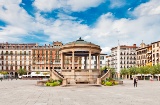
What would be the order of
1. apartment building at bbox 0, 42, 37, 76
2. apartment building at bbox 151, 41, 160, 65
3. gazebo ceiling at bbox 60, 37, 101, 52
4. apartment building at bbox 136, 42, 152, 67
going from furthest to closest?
apartment building at bbox 0, 42, 37, 76, apartment building at bbox 136, 42, 152, 67, apartment building at bbox 151, 41, 160, 65, gazebo ceiling at bbox 60, 37, 101, 52

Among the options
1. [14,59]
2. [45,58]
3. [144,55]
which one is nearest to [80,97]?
[45,58]

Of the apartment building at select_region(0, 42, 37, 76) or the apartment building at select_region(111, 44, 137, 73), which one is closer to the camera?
the apartment building at select_region(0, 42, 37, 76)

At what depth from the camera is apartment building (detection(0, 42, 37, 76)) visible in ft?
435

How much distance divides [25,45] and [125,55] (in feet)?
188

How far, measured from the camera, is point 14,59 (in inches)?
5236

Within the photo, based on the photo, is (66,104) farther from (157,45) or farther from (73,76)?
(157,45)

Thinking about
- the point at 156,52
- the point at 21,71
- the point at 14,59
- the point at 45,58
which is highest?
the point at 156,52

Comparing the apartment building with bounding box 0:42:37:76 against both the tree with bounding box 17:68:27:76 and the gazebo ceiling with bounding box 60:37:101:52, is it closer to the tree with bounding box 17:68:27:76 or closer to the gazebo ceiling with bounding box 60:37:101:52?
the tree with bounding box 17:68:27:76

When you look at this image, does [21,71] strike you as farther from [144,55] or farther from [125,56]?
[144,55]

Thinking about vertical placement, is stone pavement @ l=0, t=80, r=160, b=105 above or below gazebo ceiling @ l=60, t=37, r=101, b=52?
below

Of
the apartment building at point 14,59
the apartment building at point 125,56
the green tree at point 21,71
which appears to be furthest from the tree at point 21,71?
the apartment building at point 125,56

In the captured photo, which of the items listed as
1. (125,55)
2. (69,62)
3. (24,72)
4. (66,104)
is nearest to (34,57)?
(24,72)

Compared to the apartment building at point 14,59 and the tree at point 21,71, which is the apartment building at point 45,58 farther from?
the tree at point 21,71

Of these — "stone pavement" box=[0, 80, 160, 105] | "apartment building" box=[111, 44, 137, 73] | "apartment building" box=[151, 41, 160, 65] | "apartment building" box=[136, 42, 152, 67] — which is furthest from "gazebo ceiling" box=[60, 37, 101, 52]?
"apartment building" box=[111, 44, 137, 73]
